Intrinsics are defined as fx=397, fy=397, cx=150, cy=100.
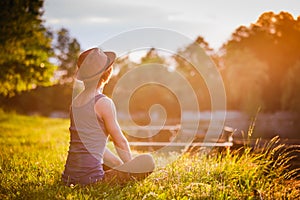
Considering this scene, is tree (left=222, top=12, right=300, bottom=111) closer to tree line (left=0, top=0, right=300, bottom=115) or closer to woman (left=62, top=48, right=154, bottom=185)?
tree line (left=0, top=0, right=300, bottom=115)

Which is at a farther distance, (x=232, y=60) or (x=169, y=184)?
(x=232, y=60)

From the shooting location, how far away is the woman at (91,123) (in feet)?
12.6

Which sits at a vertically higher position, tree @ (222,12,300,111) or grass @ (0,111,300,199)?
tree @ (222,12,300,111)

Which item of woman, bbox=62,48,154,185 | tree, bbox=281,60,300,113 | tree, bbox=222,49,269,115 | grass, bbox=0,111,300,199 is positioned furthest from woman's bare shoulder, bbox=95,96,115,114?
→ tree, bbox=222,49,269,115

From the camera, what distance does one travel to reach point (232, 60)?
33.7 metres

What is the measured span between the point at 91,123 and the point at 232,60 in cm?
3099

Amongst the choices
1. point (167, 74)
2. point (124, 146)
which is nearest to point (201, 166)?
point (124, 146)

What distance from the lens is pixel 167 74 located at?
48.8m

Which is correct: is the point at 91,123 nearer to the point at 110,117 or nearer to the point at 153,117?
the point at 110,117

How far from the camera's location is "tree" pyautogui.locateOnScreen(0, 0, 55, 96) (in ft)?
45.1

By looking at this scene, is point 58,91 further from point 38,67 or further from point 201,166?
point 201,166

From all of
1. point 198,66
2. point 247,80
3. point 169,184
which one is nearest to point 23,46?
point 169,184

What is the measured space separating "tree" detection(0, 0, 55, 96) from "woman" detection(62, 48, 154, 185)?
1072cm

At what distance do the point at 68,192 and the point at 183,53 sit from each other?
1955 inches
